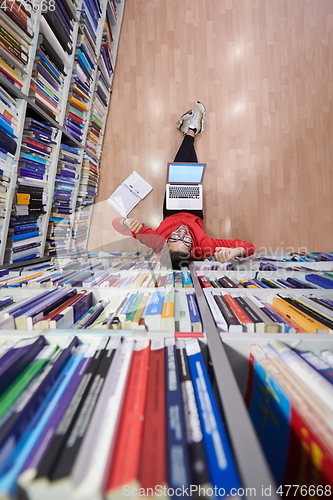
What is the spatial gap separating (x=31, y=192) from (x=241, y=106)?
7.82ft

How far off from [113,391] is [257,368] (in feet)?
1.16

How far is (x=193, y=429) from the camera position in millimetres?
443

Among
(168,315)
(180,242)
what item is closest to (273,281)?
(168,315)

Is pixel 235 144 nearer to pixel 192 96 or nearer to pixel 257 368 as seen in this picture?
pixel 192 96

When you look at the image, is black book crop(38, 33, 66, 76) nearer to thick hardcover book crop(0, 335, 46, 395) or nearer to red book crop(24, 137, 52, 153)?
red book crop(24, 137, 52, 153)

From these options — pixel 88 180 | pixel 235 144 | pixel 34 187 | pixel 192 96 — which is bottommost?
pixel 34 187

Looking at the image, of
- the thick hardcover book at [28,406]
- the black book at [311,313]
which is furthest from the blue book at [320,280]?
the thick hardcover book at [28,406]

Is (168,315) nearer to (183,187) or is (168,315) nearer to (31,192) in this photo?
(31,192)

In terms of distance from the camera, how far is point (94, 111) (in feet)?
8.02

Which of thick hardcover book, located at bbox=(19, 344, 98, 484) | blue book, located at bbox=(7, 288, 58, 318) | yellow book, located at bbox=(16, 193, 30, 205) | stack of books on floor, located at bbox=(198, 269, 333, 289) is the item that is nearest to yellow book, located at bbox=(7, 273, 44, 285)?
blue book, located at bbox=(7, 288, 58, 318)

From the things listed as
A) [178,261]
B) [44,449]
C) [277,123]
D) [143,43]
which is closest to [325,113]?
[277,123]

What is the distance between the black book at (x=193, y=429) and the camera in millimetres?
371

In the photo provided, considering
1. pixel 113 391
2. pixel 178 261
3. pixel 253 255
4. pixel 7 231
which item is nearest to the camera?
pixel 113 391

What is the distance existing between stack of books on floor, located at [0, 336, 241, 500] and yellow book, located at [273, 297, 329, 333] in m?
0.37
